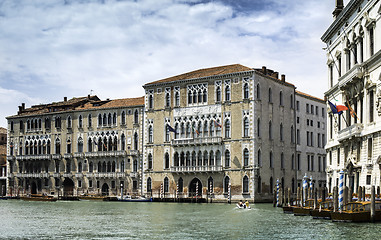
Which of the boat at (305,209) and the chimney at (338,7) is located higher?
the chimney at (338,7)

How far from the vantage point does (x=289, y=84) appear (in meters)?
56.8

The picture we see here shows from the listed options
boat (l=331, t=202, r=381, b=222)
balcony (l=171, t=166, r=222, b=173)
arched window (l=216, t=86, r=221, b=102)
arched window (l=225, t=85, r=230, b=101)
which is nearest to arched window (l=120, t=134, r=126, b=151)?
balcony (l=171, t=166, r=222, b=173)

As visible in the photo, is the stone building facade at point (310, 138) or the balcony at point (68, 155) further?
the balcony at point (68, 155)

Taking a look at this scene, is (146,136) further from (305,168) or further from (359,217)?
(359,217)

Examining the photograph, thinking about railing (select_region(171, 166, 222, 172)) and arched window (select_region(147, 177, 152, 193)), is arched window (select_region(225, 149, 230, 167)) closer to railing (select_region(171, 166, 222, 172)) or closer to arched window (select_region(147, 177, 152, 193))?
railing (select_region(171, 166, 222, 172))

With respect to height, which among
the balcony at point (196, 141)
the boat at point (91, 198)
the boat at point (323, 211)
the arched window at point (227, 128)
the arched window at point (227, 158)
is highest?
the arched window at point (227, 128)

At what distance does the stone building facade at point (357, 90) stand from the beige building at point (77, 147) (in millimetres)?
24306

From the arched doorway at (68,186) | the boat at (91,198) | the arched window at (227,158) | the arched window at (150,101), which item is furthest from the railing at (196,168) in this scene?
the arched doorway at (68,186)

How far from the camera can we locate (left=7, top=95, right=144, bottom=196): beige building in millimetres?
59281

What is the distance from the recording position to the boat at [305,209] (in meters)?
31.2

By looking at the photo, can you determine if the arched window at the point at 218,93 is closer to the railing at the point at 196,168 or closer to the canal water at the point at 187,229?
the railing at the point at 196,168

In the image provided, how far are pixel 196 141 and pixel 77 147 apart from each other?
15.0 meters

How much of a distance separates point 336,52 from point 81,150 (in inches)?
1269

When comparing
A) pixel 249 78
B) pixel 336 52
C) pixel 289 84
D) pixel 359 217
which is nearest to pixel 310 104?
pixel 289 84
